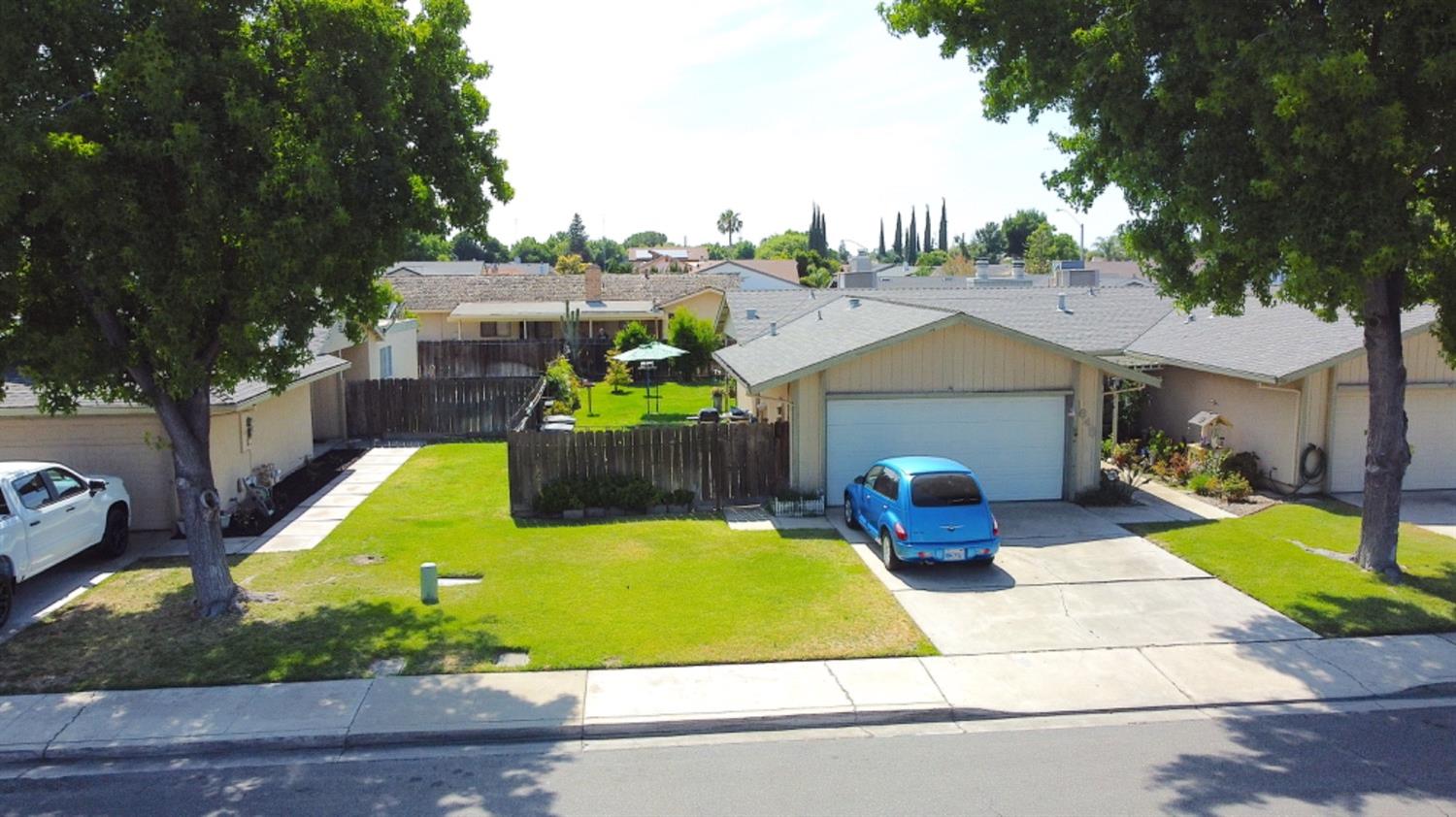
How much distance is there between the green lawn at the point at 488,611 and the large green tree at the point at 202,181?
125 cm

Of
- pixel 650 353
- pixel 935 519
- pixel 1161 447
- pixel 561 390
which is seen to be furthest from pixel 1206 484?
pixel 561 390

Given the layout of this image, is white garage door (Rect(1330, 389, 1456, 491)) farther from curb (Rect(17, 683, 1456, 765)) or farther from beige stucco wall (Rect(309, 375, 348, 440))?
beige stucco wall (Rect(309, 375, 348, 440))

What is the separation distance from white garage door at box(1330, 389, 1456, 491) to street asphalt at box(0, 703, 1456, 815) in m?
10.6

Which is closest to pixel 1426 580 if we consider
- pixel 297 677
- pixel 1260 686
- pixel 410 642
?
pixel 1260 686

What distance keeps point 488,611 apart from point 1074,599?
7481 mm

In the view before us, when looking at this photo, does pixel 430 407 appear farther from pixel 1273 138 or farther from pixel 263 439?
pixel 1273 138

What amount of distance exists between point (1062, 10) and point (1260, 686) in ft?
29.0

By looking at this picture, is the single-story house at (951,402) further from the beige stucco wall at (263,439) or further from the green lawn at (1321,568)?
the beige stucco wall at (263,439)

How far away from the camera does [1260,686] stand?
33.6ft

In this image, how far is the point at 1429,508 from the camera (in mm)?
17719

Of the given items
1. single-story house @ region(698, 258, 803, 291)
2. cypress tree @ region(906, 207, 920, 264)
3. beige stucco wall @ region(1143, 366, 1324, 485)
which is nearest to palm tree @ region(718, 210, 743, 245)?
cypress tree @ region(906, 207, 920, 264)

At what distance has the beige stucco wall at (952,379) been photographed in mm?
17656

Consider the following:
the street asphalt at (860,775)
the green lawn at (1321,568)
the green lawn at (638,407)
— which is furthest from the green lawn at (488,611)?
the green lawn at (638,407)

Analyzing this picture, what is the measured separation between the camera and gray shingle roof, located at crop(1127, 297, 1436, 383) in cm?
1798
